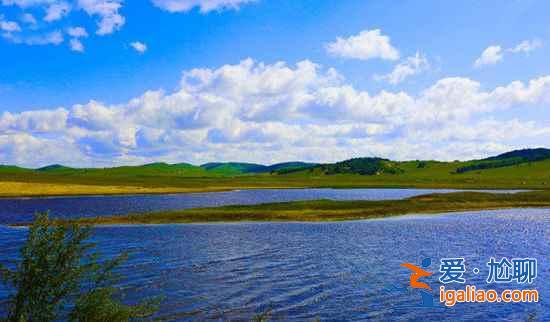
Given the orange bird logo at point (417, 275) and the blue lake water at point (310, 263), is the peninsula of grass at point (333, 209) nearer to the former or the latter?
the blue lake water at point (310, 263)

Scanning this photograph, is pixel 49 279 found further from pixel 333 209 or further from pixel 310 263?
pixel 333 209

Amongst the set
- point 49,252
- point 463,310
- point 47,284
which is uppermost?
point 49,252

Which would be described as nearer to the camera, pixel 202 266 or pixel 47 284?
pixel 47 284

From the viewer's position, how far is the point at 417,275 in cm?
4006

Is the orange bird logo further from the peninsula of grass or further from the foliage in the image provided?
the peninsula of grass

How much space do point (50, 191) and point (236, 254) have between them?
129m

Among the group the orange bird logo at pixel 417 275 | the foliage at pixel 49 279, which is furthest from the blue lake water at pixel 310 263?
the foliage at pixel 49 279

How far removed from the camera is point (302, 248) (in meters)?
54.6

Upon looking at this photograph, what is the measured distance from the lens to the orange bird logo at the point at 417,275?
37.0 meters

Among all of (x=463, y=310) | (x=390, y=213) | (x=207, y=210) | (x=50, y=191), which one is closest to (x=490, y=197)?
(x=390, y=213)

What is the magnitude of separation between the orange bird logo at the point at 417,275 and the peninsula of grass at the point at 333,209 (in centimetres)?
4150

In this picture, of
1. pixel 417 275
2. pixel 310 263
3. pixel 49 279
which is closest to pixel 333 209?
pixel 310 263

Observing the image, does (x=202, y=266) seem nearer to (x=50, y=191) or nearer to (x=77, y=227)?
(x=77, y=227)

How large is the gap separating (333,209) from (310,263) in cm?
5010
